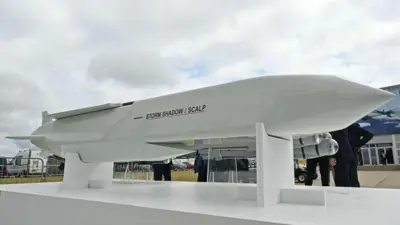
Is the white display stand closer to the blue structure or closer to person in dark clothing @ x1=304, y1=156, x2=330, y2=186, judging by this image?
person in dark clothing @ x1=304, y1=156, x2=330, y2=186

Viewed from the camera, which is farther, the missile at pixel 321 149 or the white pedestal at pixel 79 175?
the missile at pixel 321 149

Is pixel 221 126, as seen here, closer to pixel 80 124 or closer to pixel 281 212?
pixel 281 212

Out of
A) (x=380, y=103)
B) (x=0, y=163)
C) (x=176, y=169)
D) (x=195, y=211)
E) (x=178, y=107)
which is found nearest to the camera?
(x=195, y=211)

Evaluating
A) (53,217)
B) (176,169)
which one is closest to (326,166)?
(53,217)

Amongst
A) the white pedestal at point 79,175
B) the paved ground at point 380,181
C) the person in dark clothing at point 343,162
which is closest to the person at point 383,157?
the paved ground at point 380,181

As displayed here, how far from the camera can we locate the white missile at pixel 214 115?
7.03 feet

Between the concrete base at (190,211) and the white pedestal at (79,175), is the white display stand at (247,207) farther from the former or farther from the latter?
the white pedestal at (79,175)

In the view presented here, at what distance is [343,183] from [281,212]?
2729 millimetres

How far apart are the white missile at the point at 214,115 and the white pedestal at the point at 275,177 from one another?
139mm

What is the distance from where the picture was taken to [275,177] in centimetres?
227

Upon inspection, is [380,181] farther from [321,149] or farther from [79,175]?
[79,175]

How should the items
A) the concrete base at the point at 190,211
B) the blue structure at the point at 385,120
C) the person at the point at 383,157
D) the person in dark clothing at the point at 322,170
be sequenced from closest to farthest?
the concrete base at the point at 190,211
the person in dark clothing at the point at 322,170
the blue structure at the point at 385,120
the person at the point at 383,157

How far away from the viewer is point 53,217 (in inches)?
100

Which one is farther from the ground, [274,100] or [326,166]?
[274,100]
